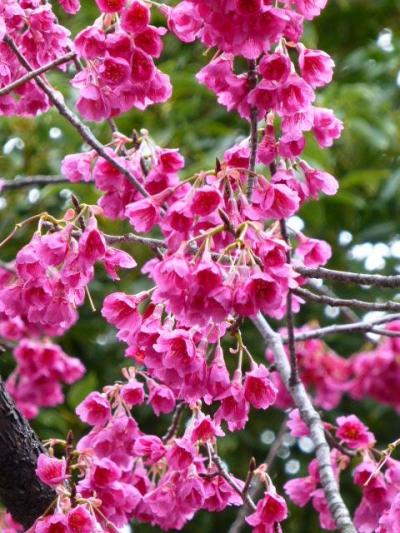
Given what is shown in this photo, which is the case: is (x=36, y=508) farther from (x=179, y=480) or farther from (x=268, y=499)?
(x=268, y=499)

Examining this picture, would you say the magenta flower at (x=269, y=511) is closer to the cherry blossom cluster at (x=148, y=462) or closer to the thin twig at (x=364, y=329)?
the cherry blossom cluster at (x=148, y=462)

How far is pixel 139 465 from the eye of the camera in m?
1.92

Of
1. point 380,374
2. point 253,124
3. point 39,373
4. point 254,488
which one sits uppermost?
point 253,124

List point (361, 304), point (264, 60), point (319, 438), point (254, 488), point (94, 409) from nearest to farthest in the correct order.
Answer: point (264, 60), point (361, 304), point (94, 409), point (319, 438), point (254, 488)

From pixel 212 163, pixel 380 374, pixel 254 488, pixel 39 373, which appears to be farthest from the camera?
pixel 380 374

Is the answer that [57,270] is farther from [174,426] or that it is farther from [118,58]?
[174,426]

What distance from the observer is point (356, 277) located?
1.48 m

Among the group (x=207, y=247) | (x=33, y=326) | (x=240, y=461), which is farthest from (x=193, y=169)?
(x=207, y=247)

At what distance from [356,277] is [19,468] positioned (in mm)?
626

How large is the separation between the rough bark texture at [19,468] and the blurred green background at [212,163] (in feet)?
4.48

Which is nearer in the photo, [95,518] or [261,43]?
[261,43]

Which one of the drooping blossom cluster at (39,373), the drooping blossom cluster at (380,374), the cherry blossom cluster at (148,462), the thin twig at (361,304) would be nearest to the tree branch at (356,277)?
the thin twig at (361,304)

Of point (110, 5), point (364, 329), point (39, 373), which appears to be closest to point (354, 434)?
point (364, 329)

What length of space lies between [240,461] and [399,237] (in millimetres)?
1070
